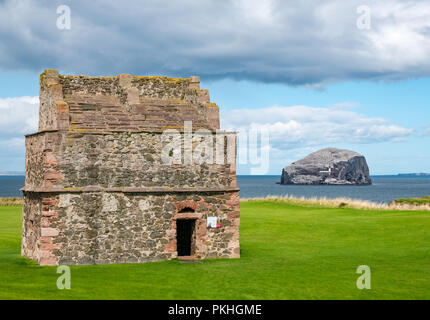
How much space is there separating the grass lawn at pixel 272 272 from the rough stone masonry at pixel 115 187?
2.91 feet

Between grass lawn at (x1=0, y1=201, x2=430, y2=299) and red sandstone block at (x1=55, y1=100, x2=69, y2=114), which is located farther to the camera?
red sandstone block at (x1=55, y1=100, x2=69, y2=114)

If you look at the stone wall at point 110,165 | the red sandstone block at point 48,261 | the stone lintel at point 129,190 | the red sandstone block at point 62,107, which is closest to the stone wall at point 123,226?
the red sandstone block at point 48,261

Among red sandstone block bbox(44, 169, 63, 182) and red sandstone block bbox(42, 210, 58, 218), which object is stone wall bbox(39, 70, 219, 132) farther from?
red sandstone block bbox(42, 210, 58, 218)

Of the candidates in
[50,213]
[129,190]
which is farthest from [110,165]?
[50,213]

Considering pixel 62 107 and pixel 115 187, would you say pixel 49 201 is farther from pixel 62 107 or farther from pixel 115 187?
pixel 62 107

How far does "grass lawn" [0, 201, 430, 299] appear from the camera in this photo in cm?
1611

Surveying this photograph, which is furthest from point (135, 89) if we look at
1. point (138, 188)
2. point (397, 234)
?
point (397, 234)

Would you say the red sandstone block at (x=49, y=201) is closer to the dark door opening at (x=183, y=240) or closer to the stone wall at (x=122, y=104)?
the stone wall at (x=122, y=104)

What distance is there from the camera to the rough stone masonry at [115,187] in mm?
20891

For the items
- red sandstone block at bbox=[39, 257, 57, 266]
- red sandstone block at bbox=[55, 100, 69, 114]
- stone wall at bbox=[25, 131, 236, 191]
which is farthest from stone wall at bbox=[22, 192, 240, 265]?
red sandstone block at bbox=[55, 100, 69, 114]

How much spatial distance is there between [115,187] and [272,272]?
7046 mm

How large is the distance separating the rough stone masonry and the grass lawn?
2.91 ft

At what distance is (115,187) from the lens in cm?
2148
